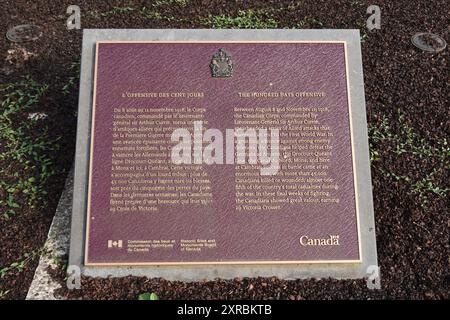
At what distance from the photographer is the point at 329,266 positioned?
4.29 metres

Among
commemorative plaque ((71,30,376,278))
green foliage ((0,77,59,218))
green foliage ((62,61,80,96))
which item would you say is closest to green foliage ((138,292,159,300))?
commemorative plaque ((71,30,376,278))

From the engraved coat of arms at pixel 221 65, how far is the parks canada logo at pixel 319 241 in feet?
5.39

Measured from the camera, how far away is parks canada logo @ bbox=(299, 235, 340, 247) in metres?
4.25

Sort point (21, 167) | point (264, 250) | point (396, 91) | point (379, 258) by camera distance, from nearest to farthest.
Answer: point (264, 250) → point (379, 258) → point (21, 167) → point (396, 91)

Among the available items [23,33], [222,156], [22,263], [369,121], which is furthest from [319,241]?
[23,33]

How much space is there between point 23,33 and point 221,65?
365 centimetres

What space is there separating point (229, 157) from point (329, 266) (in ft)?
4.27

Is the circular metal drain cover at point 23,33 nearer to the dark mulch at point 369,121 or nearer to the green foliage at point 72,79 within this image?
the dark mulch at point 369,121

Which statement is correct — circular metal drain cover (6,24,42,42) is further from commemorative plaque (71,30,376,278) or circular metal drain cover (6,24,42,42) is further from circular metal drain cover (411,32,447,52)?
circular metal drain cover (411,32,447,52)

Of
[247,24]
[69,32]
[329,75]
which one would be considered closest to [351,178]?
[329,75]

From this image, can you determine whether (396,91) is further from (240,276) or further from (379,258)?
(240,276)

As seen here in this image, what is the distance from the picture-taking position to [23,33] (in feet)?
22.3

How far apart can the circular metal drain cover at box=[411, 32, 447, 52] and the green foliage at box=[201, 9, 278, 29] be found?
1.88 m

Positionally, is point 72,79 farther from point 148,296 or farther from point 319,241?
point 319,241
